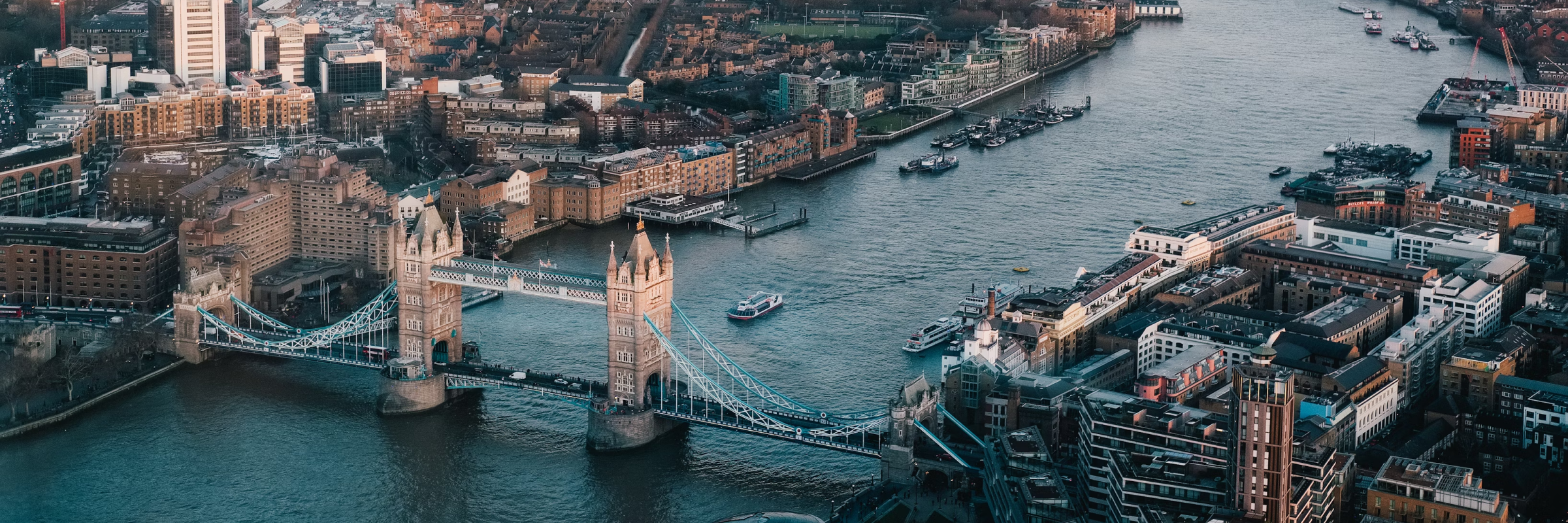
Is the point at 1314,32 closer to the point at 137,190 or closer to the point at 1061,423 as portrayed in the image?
the point at 137,190

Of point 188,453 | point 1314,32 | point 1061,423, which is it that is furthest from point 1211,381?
point 1314,32

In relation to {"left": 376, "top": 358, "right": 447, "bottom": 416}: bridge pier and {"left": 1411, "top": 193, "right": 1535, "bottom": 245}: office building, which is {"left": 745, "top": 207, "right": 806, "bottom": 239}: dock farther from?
{"left": 376, "top": 358, "right": 447, "bottom": 416}: bridge pier

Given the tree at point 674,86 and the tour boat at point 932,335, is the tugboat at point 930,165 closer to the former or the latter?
the tree at point 674,86

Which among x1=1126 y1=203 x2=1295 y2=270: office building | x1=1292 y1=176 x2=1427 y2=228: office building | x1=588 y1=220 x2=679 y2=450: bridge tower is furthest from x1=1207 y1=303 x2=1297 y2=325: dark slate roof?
x1=588 y1=220 x2=679 y2=450: bridge tower

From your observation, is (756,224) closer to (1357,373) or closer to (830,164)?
(830,164)

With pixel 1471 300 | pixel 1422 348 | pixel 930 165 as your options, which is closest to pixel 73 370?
pixel 1422 348

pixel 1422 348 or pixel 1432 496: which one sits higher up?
pixel 1422 348
